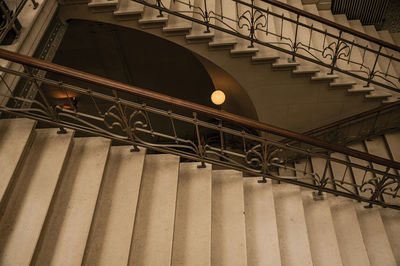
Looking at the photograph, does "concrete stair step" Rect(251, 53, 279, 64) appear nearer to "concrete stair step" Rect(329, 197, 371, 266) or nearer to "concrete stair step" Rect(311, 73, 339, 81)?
"concrete stair step" Rect(311, 73, 339, 81)

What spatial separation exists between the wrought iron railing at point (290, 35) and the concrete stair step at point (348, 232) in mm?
2153

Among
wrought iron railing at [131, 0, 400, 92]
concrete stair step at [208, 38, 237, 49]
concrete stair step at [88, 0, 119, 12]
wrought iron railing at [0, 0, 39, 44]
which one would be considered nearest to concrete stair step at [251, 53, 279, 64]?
wrought iron railing at [131, 0, 400, 92]

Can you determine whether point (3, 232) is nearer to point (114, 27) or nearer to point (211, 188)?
point (211, 188)

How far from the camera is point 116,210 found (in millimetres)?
3043

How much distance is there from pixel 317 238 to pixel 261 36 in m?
3.29

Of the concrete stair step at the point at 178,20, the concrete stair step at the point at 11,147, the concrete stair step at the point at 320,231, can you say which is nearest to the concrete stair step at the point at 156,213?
the concrete stair step at the point at 11,147

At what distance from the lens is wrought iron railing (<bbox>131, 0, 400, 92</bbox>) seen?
15.4 feet

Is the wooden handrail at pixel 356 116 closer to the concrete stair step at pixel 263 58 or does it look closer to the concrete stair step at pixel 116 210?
the concrete stair step at pixel 263 58

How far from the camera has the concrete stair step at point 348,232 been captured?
145 inches

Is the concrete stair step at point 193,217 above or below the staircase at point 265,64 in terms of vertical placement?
below

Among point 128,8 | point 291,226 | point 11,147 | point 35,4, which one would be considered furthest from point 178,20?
point 291,226

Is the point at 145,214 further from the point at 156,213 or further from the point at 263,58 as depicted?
the point at 263,58

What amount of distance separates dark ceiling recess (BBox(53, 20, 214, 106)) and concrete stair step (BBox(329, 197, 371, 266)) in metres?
4.69

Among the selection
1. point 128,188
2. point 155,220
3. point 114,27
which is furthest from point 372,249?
point 114,27
